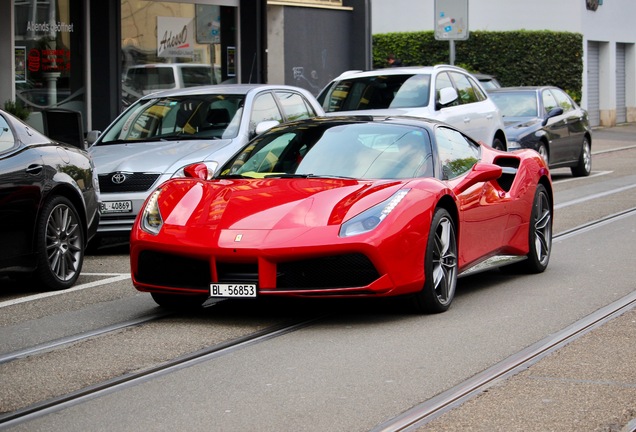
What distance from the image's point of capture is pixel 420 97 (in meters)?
17.4

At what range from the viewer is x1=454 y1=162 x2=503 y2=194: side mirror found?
9.05 m

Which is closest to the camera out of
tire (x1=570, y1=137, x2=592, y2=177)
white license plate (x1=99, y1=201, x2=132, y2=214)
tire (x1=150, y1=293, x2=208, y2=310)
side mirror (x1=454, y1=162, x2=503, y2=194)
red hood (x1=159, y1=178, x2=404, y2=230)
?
red hood (x1=159, y1=178, x2=404, y2=230)

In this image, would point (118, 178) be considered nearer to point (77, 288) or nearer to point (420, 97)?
point (77, 288)

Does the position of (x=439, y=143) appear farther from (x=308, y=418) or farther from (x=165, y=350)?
(x=308, y=418)

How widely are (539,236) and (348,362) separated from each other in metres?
3.95

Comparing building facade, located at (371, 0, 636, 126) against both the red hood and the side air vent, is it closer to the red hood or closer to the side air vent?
the side air vent

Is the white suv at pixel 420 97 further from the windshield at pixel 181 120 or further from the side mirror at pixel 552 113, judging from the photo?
the windshield at pixel 181 120

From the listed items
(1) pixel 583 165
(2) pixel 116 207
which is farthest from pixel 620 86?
(2) pixel 116 207

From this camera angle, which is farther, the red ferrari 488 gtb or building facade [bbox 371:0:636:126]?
building facade [bbox 371:0:636:126]

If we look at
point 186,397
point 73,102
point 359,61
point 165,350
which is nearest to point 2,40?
point 73,102

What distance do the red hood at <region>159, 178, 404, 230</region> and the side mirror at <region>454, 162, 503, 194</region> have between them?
87cm

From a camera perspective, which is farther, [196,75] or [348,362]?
[196,75]

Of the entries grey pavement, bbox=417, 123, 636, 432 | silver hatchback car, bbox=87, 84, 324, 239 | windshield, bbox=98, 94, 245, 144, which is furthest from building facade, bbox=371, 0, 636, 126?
grey pavement, bbox=417, 123, 636, 432

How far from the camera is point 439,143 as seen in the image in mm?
9188
